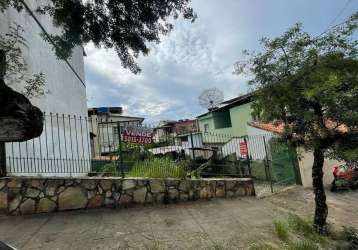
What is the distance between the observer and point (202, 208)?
7.79 m

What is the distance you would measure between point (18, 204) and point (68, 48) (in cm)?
357

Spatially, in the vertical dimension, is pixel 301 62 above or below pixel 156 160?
above

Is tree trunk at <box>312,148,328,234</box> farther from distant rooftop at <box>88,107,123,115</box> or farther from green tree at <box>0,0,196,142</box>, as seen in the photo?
distant rooftop at <box>88,107,123,115</box>

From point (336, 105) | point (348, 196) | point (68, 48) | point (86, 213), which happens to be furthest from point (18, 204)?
point (348, 196)

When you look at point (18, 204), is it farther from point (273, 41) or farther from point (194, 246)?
point (273, 41)

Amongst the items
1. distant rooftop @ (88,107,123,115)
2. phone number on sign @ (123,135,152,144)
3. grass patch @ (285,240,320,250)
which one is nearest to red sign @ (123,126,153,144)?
phone number on sign @ (123,135,152,144)

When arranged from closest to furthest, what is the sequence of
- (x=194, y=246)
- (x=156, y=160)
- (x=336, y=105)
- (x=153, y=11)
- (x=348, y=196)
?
(x=153, y=11) → (x=194, y=246) → (x=336, y=105) → (x=156, y=160) → (x=348, y=196)

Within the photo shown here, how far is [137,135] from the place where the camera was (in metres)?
9.09

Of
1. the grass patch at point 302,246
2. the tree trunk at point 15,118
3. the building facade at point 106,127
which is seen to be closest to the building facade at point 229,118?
the building facade at point 106,127

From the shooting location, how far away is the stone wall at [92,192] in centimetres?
643

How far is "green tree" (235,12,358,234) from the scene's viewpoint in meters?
5.61

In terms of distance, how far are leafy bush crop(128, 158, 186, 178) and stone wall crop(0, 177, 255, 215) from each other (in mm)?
434

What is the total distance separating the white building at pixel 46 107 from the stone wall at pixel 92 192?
0.71 metres

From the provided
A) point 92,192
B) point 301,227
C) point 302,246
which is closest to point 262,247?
point 302,246
